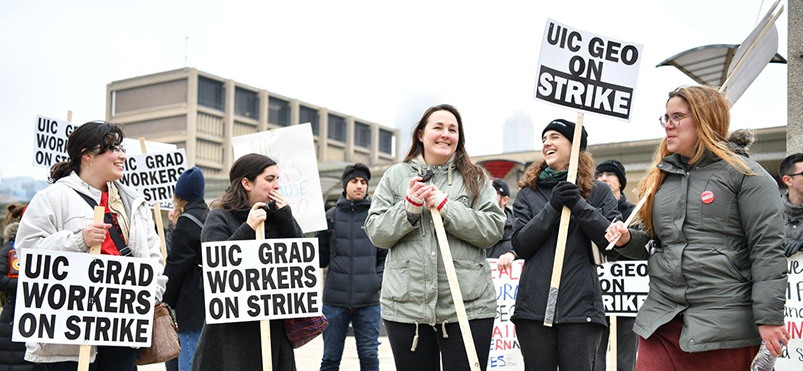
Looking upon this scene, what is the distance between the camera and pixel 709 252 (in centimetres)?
365

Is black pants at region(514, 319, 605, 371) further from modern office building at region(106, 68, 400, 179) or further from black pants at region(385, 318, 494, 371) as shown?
modern office building at region(106, 68, 400, 179)

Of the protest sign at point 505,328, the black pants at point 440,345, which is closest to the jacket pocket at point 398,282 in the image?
the black pants at point 440,345

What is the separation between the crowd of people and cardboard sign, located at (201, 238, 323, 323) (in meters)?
0.14

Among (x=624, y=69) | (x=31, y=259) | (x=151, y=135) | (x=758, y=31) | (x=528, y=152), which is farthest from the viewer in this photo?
(x=151, y=135)

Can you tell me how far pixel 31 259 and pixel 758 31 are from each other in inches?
208

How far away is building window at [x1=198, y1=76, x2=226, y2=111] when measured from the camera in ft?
408

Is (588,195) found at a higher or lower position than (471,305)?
higher

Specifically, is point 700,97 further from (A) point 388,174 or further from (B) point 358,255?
(B) point 358,255

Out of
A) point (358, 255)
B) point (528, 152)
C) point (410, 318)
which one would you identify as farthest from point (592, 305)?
point (528, 152)

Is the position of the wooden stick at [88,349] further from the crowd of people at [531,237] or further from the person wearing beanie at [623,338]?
the person wearing beanie at [623,338]

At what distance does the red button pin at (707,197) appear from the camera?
366cm

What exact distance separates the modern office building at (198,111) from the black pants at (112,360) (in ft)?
372

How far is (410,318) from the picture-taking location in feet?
14.3

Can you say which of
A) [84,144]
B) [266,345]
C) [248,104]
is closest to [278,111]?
[248,104]
